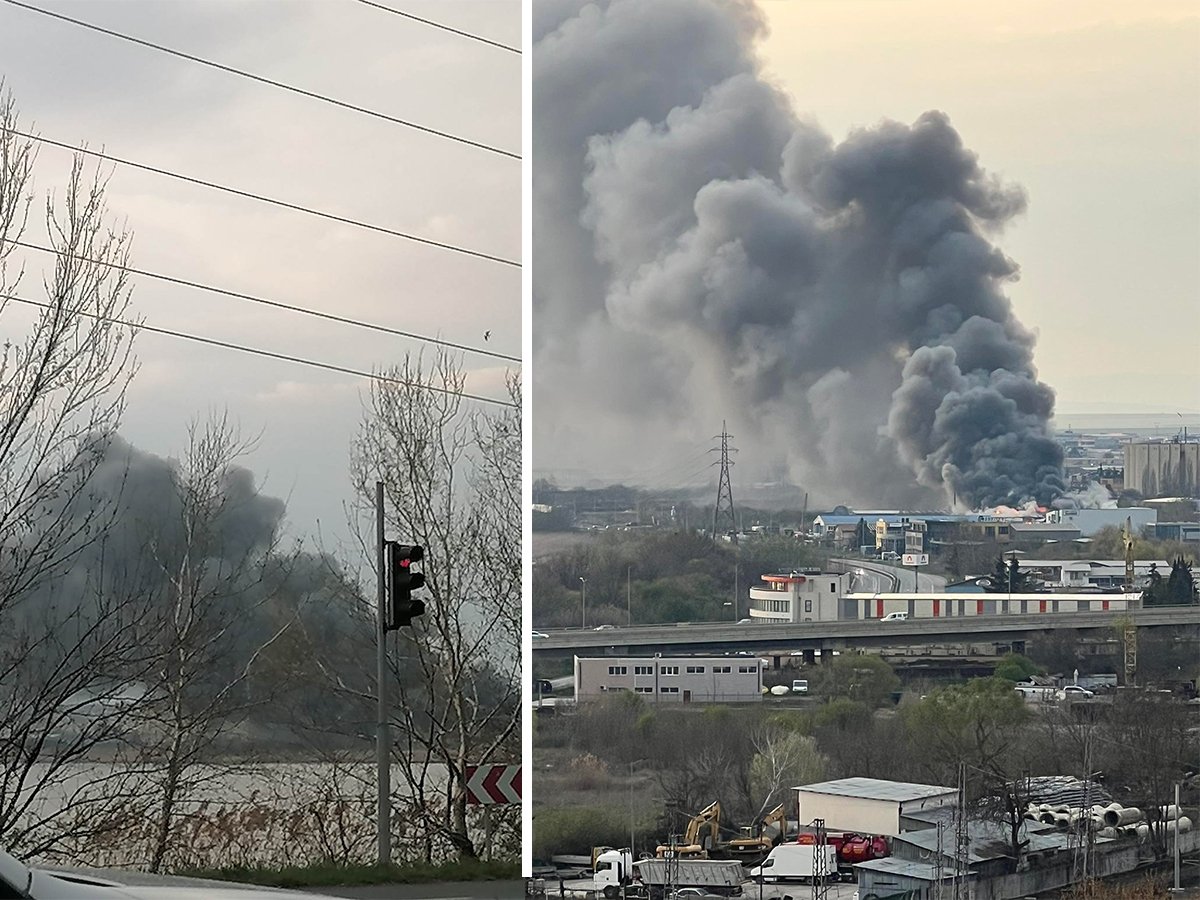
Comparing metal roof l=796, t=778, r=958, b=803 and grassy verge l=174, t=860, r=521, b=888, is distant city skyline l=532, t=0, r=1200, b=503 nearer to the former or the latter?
metal roof l=796, t=778, r=958, b=803

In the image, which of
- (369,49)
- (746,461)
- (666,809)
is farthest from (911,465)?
(369,49)

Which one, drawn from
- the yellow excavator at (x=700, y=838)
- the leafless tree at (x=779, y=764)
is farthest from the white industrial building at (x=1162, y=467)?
the yellow excavator at (x=700, y=838)

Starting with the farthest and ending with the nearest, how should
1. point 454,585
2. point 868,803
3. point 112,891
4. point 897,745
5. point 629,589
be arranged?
1. point 454,585
2. point 629,589
3. point 897,745
4. point 868,803
5. point 112,891

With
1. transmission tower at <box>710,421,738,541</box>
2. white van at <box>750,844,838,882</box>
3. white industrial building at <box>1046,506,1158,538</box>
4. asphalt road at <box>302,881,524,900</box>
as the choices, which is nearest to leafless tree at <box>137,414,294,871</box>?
asphalt road at <box>302,881,524,900</box>

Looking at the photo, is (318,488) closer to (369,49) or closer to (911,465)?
(369,49)

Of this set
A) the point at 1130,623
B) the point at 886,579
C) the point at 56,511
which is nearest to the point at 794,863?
the point at 886,579

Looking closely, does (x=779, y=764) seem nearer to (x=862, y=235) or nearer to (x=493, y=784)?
(x=493, y=784)
